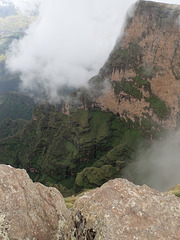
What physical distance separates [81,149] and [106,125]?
21852 millimetres

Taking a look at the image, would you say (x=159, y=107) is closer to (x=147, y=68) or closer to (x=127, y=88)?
(x=147, y=68)

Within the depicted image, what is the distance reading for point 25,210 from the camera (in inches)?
463

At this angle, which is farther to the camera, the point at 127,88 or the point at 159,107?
the point at 127,88

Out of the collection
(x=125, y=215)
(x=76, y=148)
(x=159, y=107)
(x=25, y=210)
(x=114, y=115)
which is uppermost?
(x=114, y=115)

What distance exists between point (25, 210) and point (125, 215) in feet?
20.3

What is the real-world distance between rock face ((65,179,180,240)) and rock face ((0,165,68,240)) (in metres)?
2.21

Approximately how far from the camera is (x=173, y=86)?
85.6 meters

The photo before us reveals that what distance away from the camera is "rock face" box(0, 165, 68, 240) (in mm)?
10641

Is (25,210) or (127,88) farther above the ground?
(127,88)

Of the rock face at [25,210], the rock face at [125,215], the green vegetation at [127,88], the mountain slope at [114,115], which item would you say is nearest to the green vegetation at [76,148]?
the mountain slope at [114,115]

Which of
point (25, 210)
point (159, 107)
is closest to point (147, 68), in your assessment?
point (159, 107)

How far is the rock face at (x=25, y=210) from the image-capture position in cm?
1064

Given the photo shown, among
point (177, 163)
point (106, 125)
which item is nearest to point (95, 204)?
point (177, 163)

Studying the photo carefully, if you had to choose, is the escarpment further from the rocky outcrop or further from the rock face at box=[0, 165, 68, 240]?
the rocky outcrop
